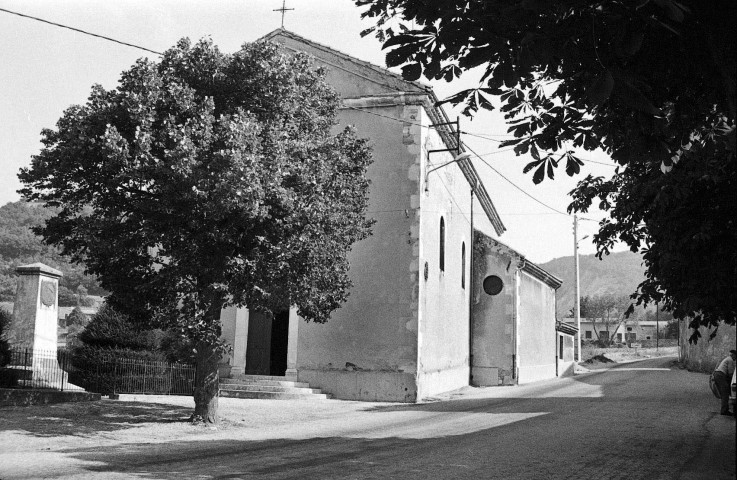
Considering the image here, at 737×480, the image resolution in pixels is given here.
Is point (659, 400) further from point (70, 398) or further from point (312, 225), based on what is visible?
point (70, 398)

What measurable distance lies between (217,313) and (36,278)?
5.48 metres

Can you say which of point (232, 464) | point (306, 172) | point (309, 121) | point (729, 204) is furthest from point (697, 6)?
point (309, 121)

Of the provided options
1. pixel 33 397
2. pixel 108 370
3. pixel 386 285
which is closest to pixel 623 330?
pixel 386 285

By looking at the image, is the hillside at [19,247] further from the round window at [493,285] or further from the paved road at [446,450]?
the paved road at [446,450]

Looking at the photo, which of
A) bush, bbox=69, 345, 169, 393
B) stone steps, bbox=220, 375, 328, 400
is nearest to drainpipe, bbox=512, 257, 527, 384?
stone steps, bbox=220, 375, 328, 400

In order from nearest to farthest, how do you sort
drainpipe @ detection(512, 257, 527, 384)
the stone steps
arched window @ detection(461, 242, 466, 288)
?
1. the stone steps
2. arched window @ detection(461, 242, 466, 288)
3. drainpipe @ detection(512, 257, 527, 384)

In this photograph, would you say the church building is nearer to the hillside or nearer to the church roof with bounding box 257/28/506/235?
the church roof with bounding box 257/28/506/235

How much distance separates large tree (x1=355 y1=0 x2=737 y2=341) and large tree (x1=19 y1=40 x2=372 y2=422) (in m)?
4.72

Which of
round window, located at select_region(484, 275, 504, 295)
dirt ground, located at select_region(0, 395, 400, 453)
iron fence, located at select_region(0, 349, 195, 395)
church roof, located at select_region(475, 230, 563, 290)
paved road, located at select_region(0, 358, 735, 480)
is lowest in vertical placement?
dirt ground, located at select_region(0, 395, 400, 453)

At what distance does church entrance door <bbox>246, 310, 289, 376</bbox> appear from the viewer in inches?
738

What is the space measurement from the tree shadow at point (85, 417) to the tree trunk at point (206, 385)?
59 centimetres

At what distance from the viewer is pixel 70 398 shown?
13.7 meters

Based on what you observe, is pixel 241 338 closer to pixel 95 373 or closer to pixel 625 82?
pixel 95 373

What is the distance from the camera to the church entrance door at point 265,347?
18.7 m
